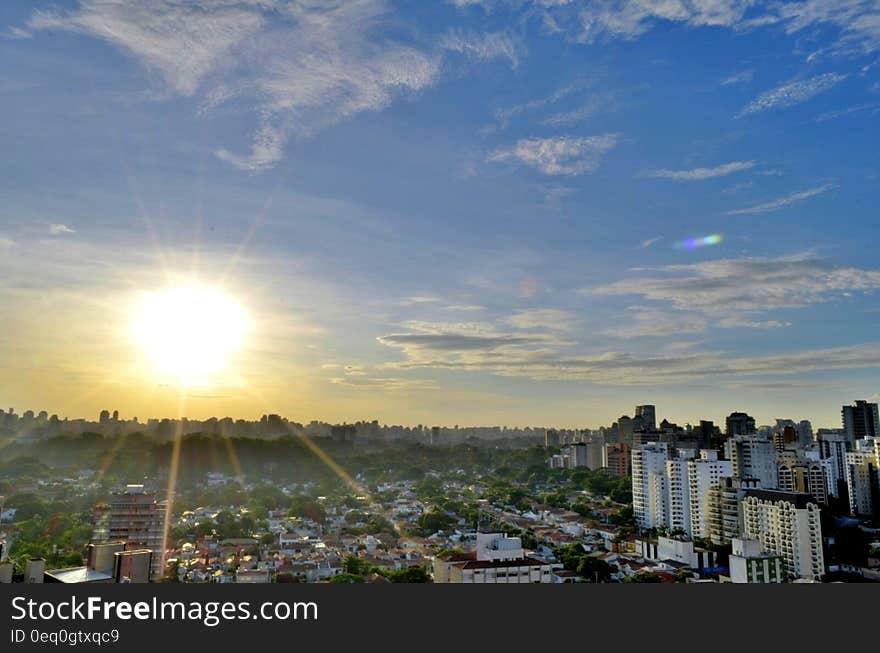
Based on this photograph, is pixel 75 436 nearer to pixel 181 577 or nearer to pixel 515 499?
pixel 515 499

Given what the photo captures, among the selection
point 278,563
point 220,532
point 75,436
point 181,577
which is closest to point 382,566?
point 278,563

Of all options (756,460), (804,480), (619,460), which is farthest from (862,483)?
(619,460)

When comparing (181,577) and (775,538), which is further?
(775,538)

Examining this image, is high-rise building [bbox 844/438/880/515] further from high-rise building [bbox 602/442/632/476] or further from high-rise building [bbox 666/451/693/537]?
high-rise building [bbox 602/442/632/476]

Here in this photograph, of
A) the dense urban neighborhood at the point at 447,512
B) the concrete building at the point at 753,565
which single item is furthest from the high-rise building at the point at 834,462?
the concrete building at the point at 753,565

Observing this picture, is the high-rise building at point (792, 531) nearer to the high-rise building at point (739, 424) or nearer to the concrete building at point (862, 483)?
the concrete building at point (862, 483)

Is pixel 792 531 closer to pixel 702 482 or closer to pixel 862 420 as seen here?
pixel 702 482

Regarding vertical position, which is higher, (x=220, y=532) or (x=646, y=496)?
(x=646, y=496)
